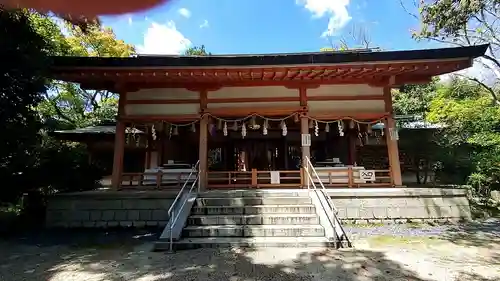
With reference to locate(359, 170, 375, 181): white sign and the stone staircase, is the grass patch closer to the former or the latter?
the stone staircase

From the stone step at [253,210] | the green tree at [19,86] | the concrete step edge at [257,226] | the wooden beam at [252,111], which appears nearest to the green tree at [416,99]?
the wooden beam at [252,111]

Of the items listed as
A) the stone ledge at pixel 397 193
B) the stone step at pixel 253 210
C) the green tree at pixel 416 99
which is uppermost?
the green tree at pixel 416 99

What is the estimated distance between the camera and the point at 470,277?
12.5 ft

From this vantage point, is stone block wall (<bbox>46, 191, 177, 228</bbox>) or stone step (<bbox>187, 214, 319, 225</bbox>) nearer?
stone step (<bbox>187, 214, 319, 225</bbox>)

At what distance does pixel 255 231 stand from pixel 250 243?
47 centimetres

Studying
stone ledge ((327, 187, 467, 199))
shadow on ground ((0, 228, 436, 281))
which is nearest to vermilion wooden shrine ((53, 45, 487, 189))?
stone ledge ((327, 187, 467, 199))

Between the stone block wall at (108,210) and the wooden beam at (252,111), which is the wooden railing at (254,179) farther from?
the stone block wall at (108,210)

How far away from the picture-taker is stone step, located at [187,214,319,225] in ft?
19.9

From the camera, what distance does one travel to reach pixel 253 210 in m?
6.46

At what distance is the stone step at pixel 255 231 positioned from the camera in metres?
5.62

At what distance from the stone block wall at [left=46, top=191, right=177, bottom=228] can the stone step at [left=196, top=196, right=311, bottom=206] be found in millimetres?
1045

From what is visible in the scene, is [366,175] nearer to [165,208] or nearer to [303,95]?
[303,95]

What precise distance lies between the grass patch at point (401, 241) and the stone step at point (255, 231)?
1.01m

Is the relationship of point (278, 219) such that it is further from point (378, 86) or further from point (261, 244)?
point (378, 86)
